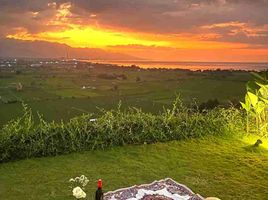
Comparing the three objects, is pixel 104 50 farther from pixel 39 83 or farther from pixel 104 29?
pixel 39 83

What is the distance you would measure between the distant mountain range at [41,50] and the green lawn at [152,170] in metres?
4.40

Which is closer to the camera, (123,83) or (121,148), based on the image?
(121,148)

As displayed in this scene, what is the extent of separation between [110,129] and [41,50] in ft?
15.0

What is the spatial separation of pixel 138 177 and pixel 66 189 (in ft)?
2.86

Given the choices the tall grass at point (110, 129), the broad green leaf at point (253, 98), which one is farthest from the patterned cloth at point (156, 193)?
the broad green leaf at point (253, 98)

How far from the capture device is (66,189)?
12.3 ft

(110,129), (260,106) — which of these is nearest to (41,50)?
(110,129)

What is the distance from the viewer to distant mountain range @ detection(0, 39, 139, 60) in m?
8.41

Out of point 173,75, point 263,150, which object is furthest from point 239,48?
point 263,150

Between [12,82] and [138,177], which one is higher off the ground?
[12,82]

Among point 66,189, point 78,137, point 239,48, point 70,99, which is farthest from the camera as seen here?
point 239,48

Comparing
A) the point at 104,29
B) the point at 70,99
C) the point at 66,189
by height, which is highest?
the point at 104,29

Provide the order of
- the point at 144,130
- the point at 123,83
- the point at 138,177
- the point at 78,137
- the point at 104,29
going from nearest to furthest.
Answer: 1. the point at 138,177
2. the point at 78,137
3. the point at 144,130
4. the point at 123,83
5. the point at 104,29

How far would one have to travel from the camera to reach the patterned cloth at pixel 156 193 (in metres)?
3.54
